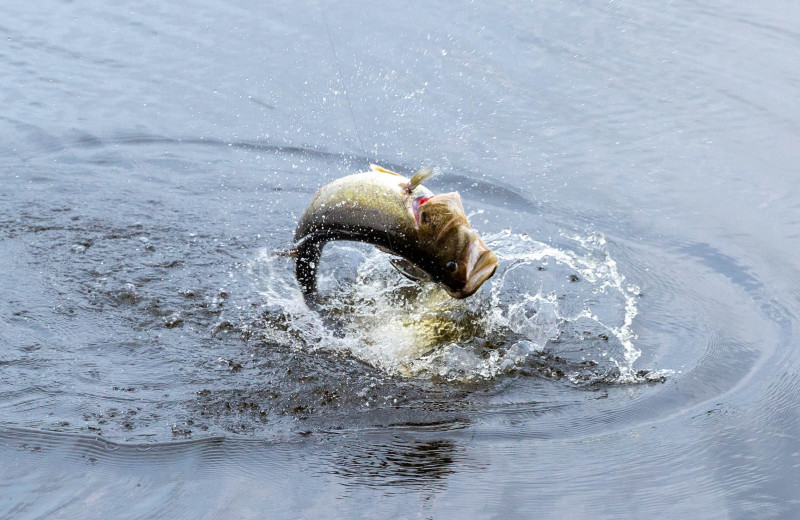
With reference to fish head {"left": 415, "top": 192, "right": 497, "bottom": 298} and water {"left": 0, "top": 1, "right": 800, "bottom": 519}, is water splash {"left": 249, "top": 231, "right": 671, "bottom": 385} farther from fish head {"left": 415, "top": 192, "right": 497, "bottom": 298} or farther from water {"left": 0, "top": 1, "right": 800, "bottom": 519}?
fish head {"left": 415, "top": 192, "right": 497, "bottom": 298}

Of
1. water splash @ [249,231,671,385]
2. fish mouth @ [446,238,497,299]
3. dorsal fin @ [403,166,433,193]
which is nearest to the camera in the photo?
dorsal fin @ [403,166,433,193]

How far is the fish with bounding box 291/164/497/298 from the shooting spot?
4.64 m

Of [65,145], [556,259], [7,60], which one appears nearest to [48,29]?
[7,60]

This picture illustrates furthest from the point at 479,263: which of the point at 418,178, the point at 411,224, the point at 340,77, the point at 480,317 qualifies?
the point at 340,77

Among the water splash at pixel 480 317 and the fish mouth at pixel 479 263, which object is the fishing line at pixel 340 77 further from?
the fish mouth at pixel 479 263

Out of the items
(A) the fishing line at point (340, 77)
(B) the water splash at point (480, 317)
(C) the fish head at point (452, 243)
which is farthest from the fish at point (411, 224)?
(A) the fishing line at point (340, 77)

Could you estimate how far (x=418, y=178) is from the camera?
14.5 feet

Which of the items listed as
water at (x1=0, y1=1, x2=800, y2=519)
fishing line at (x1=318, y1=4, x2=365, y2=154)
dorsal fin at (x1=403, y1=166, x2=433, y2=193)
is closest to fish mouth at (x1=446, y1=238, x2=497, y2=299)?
dorsal fin at (x1=403, y1=166, x2=433, y2=193)

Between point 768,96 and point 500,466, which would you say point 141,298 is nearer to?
point 500,466

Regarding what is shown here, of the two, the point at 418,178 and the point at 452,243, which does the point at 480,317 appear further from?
the point at 418,178

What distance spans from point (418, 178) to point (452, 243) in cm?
44

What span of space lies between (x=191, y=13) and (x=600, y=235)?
21.1 feet

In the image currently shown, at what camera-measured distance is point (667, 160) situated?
8234 millimetres

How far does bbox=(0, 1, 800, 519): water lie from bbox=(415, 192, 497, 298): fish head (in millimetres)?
842
